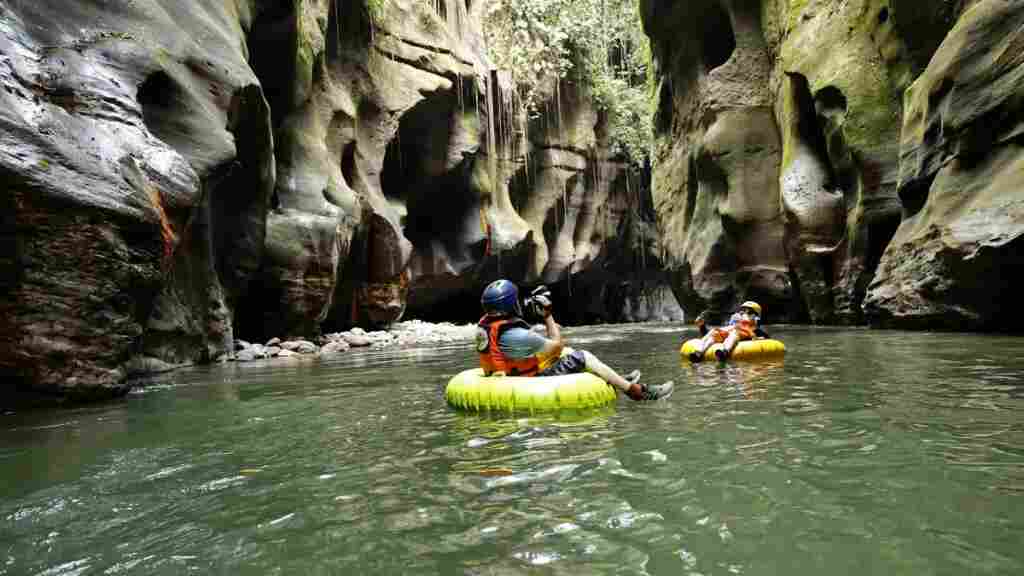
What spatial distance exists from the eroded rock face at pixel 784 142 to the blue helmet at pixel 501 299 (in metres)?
10.3

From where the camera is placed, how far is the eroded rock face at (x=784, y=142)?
41.9 ft

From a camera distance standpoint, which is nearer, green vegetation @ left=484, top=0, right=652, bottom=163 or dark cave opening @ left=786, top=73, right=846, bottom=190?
dark cave opening @ left=786, top=73, right=846, bottom=190

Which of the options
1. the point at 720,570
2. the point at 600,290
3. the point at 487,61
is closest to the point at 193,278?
the point at 720,570

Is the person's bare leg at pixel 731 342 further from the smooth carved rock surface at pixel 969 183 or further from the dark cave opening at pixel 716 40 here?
the dark cave opening at pixel 716 40

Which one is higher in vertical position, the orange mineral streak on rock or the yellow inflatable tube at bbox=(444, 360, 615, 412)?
the orange mineral streak on rock

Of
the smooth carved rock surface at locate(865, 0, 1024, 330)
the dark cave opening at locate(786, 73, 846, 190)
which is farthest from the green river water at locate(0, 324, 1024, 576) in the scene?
the dark cave opening at locate(786, 73, 846, 190)

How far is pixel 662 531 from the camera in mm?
2188

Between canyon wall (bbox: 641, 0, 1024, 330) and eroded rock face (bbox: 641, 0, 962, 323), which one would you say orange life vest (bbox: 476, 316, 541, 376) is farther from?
eroded rock face (bbox: 641, 0, 962, 323)

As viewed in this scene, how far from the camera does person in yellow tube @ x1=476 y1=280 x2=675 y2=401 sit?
17.1ft

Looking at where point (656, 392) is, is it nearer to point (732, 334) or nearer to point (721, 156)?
point (732, 334)

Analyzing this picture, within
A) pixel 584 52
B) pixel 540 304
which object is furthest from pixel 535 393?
pixel 584 52

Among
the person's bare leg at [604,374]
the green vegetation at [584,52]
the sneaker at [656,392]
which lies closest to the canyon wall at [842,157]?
the green vegetation at [584,52]

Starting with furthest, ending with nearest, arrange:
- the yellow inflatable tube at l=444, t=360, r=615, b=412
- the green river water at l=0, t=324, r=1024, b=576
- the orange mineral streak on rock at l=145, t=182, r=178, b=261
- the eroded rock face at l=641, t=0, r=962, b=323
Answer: the eroded rock face at l=641, t=0, r=962, b=323 → the orange mineral streak on rock at l=145, t=182, r=178, b=261 → the yellow inflatable tube at l=444, t=360, r=615, b=412 → the green river water at l=0, t=324, r=1024, b=576

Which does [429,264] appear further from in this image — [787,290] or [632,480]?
[632,480]
